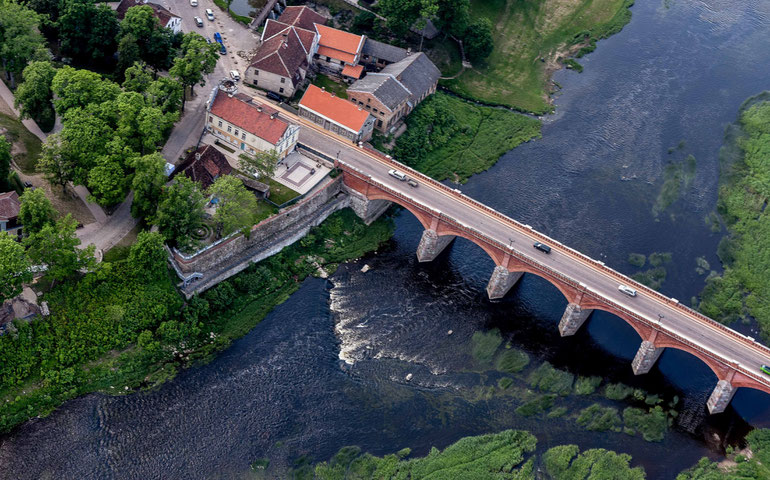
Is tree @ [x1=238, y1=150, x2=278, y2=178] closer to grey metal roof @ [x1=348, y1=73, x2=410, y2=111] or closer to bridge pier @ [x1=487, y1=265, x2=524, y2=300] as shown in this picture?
grey metal roof @ [x1=348, y1=73, x2=410, y2=111]

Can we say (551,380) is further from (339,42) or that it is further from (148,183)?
(339,42)

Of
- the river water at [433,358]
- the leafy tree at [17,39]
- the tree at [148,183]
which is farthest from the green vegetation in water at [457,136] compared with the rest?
the leafy tree at [17,39]

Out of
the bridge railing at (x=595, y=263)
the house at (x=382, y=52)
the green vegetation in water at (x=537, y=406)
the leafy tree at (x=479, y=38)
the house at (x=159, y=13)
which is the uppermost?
the leafy tree at (x=479, y=38)

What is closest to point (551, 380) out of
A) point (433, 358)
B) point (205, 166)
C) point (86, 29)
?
point (433, 358)

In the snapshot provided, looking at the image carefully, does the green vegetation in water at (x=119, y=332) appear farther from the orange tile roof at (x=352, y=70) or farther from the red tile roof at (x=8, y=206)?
the orange tile roof at (x=352, y=70)

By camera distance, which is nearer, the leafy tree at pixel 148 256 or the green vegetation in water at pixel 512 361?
the leafy tree at pixel 148 256

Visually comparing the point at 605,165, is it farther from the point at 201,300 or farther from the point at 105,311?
the point at 105,311
